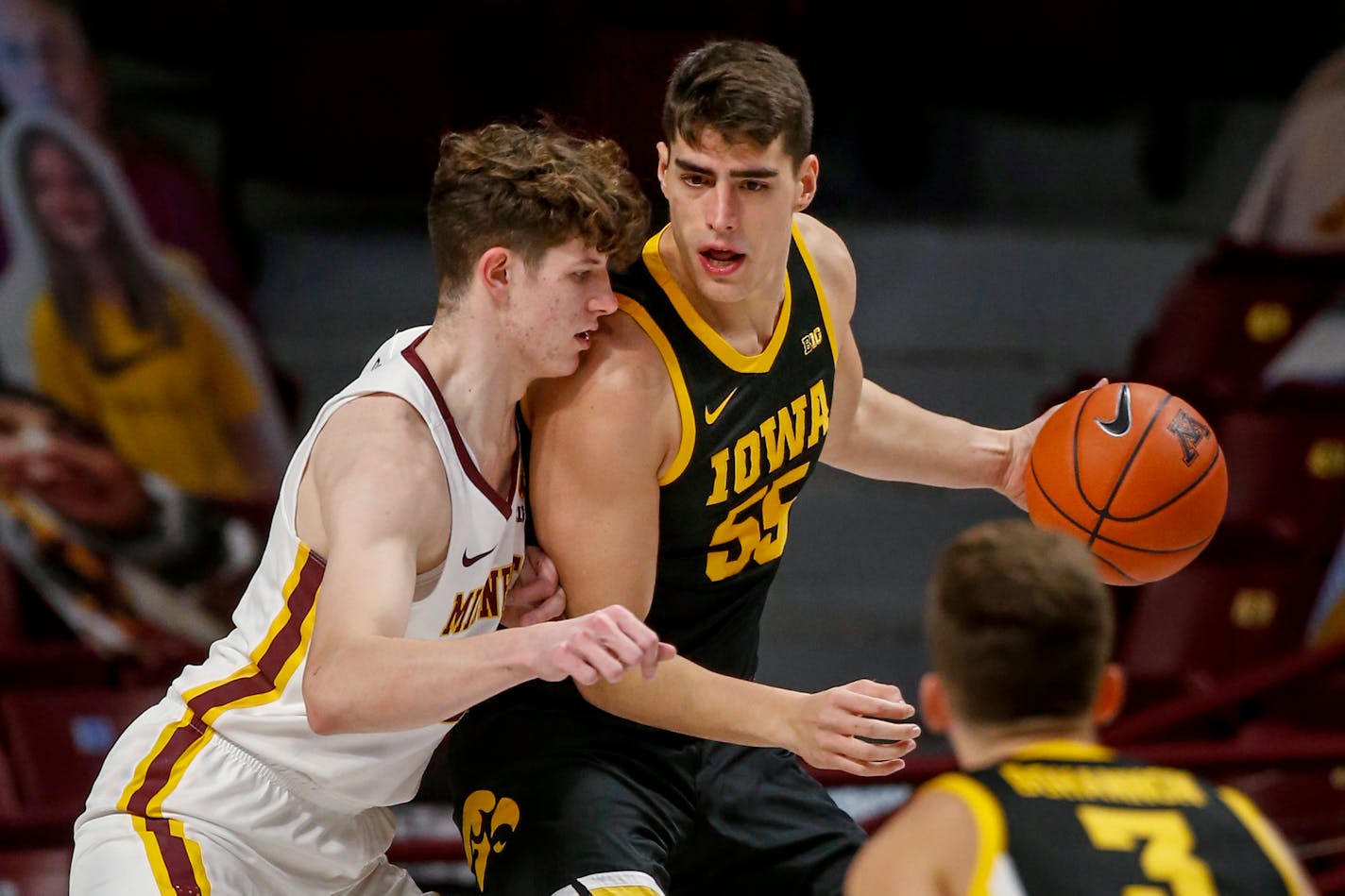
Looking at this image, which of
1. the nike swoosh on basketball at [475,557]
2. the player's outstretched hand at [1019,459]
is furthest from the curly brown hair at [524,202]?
the player's outstretched hand at [1019,459]

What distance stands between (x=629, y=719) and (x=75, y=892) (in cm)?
103

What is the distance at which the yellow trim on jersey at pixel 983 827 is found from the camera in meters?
2.17

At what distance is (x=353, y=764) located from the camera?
121 inches

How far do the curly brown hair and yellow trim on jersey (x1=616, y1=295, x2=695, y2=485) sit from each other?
158 mm

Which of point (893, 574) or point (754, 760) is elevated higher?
point (754, 760)

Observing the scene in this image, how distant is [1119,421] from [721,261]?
0.93m

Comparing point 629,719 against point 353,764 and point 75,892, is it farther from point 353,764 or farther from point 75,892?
point 75,892

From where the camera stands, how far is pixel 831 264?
147 inches

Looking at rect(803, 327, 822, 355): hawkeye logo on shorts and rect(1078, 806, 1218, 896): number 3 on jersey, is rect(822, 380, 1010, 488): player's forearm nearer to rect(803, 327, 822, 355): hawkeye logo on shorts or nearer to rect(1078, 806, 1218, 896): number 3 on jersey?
rect(803, 327, 822, 355): hawkeye logo on shorts

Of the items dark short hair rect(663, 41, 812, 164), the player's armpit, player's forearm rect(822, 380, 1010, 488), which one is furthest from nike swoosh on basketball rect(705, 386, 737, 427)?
player's forearm rect(822, 380, 1010, 488)

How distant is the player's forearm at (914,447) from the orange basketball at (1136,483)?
0.25m

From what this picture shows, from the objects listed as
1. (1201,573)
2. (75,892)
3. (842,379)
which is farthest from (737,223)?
(1201,573)

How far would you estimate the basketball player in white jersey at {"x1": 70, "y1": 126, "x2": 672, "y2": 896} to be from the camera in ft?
9.55

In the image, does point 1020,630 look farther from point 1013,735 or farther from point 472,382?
point 472,382
